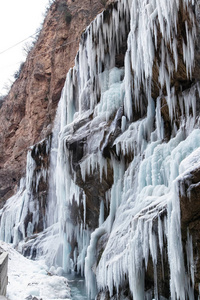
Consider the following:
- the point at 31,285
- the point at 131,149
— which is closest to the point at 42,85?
the point at 131,149

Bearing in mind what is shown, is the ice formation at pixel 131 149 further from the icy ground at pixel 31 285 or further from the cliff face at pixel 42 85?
the cliff face at pixel 42 85

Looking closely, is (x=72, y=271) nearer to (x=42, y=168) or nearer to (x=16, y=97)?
(x=42, y=168)

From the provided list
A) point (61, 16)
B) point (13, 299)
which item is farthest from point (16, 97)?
→ point (13, 299)

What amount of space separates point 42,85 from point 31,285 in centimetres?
1601

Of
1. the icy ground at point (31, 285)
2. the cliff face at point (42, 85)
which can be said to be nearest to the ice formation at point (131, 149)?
the icy ground at point (31, 285)

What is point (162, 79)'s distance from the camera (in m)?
7.49

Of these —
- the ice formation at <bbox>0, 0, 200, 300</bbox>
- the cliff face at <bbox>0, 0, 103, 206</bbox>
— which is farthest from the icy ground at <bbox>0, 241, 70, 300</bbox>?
the cliff face at <bbox>0, 0, 103, 206</bbox>

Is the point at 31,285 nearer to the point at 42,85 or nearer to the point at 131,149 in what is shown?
the point at 131,149

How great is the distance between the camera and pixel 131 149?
26.2 feet

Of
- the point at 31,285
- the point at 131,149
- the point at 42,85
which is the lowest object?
the point at 31,285

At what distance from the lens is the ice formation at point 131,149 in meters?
4.78

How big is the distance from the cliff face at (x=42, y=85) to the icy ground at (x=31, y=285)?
10.7 metres

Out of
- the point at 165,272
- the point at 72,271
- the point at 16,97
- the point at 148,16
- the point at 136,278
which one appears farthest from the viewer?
the point at 16,97

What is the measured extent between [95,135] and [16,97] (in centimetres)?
1632
